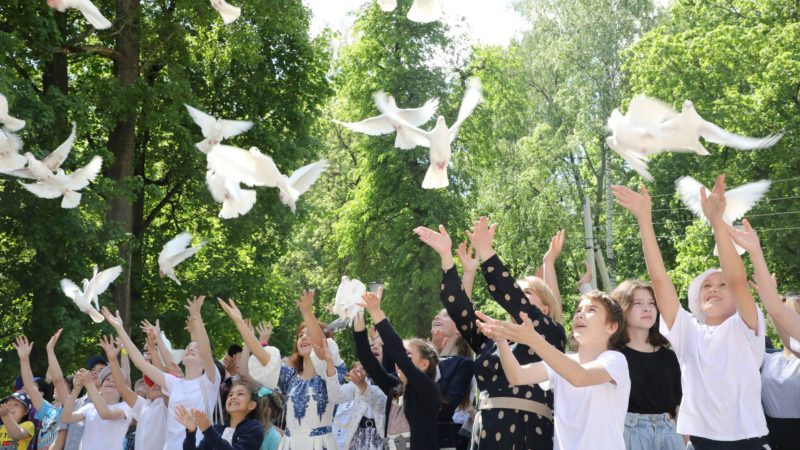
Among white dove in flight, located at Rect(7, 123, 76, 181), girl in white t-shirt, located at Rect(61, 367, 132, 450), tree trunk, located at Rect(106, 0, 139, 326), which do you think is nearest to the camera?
white dove in flight, located at Rect(7, 123, 76, 181)

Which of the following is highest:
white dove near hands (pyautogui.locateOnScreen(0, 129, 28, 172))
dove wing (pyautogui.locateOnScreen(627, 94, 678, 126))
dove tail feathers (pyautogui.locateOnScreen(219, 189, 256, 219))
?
white dove near hands (pyautogui.locateOnScreen(0, 129, 28, 172))

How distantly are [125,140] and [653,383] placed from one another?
15.2 metres

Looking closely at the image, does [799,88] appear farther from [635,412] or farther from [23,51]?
[635,412]

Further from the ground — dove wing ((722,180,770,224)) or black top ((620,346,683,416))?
dove wing ((722,180,770,224))

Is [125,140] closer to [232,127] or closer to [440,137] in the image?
[232,127]

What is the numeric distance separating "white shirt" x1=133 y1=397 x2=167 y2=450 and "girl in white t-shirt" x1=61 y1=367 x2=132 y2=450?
13.2 inches

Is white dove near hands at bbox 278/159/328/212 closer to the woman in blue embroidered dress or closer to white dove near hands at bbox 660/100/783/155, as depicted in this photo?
the woman in blue embroidered dress

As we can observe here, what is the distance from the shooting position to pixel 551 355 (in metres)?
4.15

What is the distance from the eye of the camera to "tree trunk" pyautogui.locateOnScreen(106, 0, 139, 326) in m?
17.6

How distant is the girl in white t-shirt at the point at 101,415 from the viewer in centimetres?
806

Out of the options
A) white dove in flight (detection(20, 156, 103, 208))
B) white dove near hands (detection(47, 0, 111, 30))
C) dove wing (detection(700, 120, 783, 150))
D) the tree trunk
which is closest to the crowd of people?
dove wing (detection(700, 120, 783, 150))

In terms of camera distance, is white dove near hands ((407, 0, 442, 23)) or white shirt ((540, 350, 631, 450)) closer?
white shirt ((540, 350, 631, 450))

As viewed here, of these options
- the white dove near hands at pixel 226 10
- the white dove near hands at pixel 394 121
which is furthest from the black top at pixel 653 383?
the white dove near hands at pixel 226 10

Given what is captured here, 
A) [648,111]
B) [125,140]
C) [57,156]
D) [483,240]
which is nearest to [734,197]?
[648,111]
